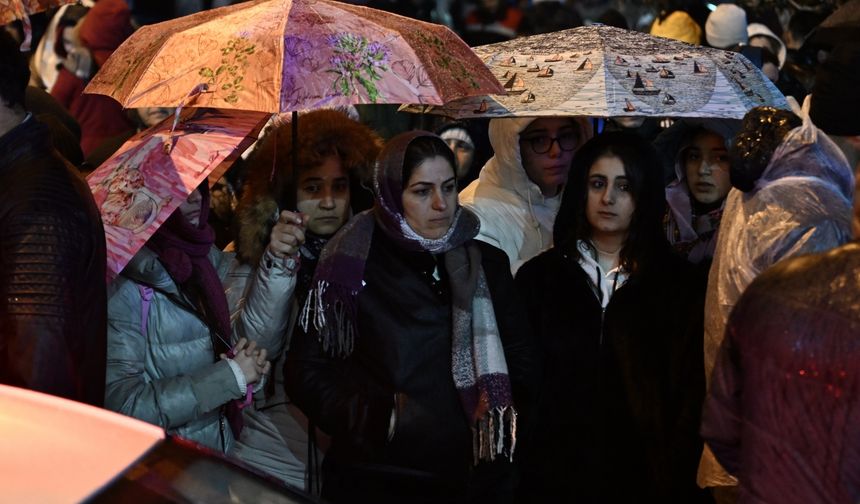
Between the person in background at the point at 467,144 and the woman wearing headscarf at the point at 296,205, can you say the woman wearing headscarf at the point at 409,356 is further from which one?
the person in background at the point at 467,144

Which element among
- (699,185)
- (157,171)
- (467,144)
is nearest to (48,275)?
(157,171)

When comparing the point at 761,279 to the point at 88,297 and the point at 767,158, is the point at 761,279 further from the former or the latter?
the point at 88,297

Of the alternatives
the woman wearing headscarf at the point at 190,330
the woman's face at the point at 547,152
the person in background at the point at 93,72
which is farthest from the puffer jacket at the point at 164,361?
the person in background at the point at 93,72

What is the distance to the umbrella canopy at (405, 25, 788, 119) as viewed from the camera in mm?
5418

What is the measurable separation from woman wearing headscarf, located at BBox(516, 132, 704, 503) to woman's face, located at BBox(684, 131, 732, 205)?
78 centimetres

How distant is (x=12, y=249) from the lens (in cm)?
369

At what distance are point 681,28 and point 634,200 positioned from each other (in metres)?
5.79

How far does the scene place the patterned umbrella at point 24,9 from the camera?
171 inches

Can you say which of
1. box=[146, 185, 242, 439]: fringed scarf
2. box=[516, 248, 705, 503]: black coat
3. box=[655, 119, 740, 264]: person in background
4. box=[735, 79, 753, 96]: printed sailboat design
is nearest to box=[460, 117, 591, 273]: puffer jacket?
box=[655, 119, 740, 264]: person in background

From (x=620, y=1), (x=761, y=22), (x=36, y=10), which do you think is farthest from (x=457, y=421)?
(x=620, y=1)

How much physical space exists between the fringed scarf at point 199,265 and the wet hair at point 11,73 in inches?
32.7

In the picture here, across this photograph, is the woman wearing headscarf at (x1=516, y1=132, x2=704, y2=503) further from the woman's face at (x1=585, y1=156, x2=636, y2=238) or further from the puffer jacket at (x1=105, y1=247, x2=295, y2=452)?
the puffer jacket at (x1=105, y1=247, x2=295, y2=452)

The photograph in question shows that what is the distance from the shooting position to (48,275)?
3.67m

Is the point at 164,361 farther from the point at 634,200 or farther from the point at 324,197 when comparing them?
the point at 634,200
